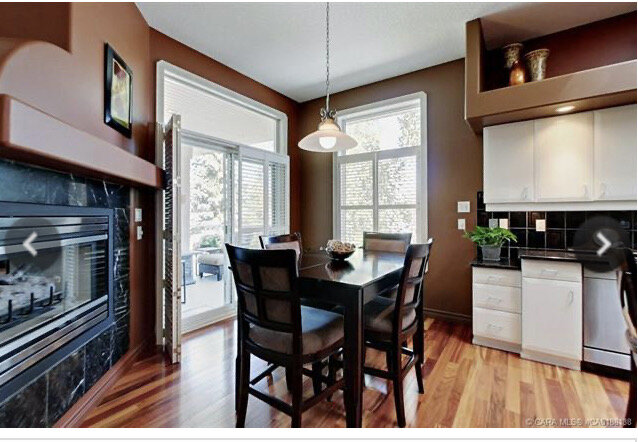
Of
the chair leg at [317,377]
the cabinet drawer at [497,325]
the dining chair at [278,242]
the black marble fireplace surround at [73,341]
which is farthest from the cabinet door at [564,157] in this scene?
the black marble fireplace surround at [73,341]

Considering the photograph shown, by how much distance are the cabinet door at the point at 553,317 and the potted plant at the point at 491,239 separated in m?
0.38

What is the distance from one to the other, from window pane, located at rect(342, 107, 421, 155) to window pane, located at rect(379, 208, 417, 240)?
0.79m

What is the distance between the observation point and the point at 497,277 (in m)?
2.70

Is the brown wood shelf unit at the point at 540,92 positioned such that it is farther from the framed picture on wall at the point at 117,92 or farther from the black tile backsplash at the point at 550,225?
the framed picture on wall at the point at 117,92

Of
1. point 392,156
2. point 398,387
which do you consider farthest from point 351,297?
point 392,156

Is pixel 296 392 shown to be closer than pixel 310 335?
Yes

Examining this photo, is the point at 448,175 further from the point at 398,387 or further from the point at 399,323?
the point at 398,387

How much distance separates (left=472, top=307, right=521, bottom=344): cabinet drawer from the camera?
260cm

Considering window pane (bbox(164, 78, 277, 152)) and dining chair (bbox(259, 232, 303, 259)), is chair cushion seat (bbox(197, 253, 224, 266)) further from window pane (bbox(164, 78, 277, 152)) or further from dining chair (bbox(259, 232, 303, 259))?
window pane (bbox(164, 78, 277, 152))

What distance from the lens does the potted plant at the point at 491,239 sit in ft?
9.18

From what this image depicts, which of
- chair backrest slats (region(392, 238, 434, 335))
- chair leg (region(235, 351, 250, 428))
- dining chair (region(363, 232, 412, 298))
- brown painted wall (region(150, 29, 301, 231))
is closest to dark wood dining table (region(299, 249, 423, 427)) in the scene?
chair backrest slats (region(392, 238, 434, 335))

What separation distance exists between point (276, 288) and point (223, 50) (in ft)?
9.01

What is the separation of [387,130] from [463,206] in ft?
4.30

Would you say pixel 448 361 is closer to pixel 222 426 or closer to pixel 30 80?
pixel 222 426
